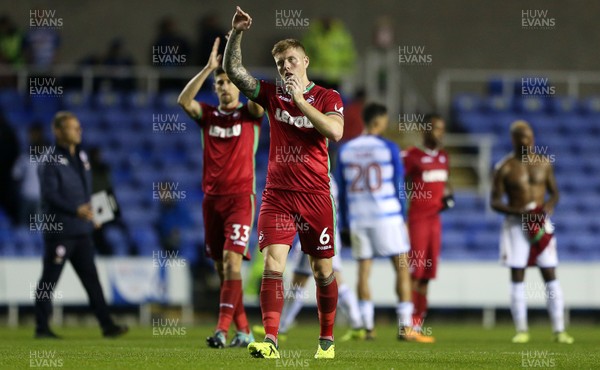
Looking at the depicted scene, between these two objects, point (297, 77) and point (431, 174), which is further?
point (431, 174)

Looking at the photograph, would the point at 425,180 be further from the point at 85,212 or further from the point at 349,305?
the point at 85,212

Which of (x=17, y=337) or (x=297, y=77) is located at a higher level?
(x=297, y=77)

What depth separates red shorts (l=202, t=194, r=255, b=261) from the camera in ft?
36.9

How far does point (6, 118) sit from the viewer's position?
21.4m

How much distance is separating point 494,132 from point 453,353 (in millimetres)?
12532

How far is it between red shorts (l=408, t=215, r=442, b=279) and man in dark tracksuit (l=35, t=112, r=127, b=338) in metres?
3.45

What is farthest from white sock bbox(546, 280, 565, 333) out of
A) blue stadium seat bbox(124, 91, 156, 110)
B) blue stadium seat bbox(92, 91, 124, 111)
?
blue stadium seat bbox(92, 91, 124, 111)

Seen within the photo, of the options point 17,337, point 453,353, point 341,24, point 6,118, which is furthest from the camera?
point 341,24

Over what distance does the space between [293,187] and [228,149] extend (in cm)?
217

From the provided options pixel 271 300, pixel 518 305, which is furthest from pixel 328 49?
pixel 271 300

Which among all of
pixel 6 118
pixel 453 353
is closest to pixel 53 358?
pixel 453 353

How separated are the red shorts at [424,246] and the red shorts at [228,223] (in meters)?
3.45

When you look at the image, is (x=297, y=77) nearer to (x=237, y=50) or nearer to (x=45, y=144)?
(x=237, y=50)

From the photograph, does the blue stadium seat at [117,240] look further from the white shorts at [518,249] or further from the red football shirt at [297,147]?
the red football shirt at [297,147]
